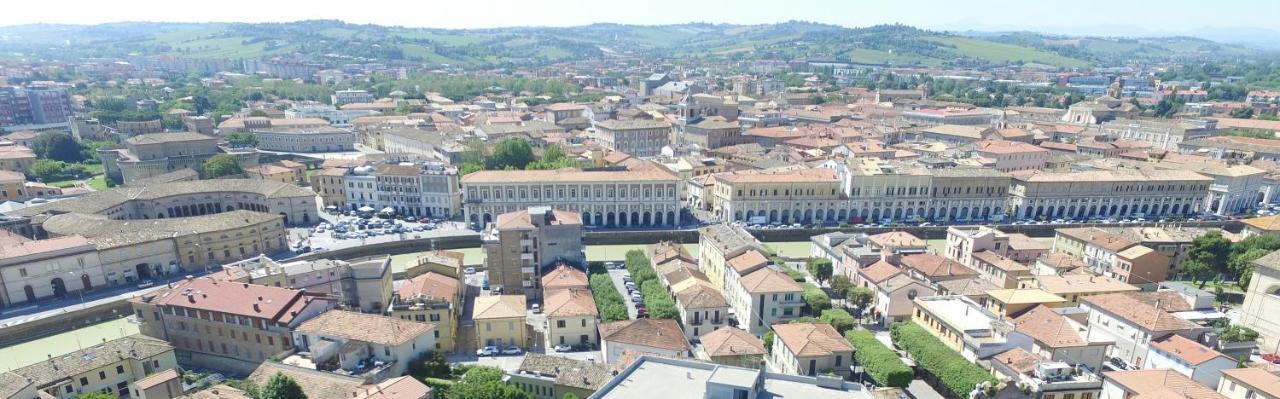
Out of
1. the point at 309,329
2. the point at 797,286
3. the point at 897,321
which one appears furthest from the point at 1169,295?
the point at 309,329

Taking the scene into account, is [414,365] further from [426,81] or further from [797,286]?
→ [426,81]

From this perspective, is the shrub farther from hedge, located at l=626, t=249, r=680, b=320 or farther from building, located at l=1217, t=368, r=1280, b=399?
building, located at l=1217, t=368, r=1280, b=399

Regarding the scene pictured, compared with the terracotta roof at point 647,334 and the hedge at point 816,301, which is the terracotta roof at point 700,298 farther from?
the hedge at point 816,301

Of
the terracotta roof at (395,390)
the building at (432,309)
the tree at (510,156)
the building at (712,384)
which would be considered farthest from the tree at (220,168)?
the building at (712,384)

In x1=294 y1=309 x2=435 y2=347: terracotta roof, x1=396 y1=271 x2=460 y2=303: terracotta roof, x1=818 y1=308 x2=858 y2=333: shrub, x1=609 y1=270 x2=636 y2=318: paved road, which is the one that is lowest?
x1=609 y1=270 x2=636 y2=318: paved road

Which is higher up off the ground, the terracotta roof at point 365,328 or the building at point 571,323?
the terracotta roof at point 365,328

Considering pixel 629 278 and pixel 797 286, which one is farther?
pixel 629 278

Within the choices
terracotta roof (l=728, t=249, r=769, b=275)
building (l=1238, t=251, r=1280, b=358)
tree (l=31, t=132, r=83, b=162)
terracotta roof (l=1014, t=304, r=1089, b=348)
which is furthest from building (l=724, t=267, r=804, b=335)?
tree (l=31, t=132, r=83, b=162)
